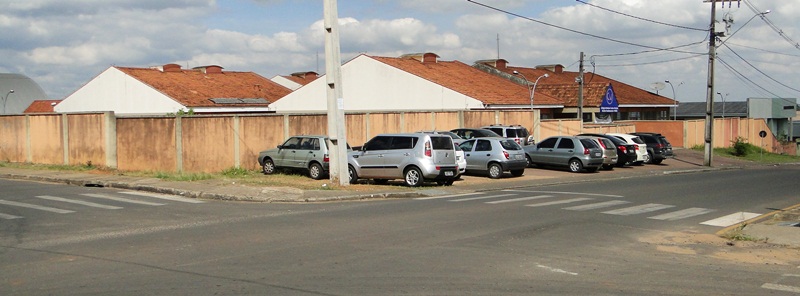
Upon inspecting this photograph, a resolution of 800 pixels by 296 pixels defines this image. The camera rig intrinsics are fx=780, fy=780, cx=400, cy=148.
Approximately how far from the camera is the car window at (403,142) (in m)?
24.0

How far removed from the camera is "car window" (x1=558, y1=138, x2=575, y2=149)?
33531 mm

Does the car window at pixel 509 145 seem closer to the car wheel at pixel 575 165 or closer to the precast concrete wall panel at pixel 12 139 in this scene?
the car wheel at pixel 575 165

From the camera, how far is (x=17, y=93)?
7169 centimetres

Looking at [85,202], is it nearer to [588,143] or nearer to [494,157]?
[494,157]

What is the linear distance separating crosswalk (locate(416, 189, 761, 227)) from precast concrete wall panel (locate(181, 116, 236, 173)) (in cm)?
1084

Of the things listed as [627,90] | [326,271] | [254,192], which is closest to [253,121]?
[254,192]

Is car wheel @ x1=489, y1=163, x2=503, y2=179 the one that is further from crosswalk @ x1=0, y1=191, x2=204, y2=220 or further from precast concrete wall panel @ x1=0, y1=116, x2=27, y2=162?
precast concrete wall panel @ x1=0, y1=116, x2=27, y2=162

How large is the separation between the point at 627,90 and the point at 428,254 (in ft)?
206

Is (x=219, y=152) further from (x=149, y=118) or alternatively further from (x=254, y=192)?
(x=254, y=192)

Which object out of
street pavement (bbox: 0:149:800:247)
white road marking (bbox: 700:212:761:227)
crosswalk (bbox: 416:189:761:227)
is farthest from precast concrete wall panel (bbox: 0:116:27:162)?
white road marking (bbox: 700:212:761:227)

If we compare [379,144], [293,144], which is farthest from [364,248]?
[293,144]

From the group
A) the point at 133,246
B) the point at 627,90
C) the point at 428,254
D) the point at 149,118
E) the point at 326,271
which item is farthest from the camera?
the point at 627,90

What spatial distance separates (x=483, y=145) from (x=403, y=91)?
21.0m

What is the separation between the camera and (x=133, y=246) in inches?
469
